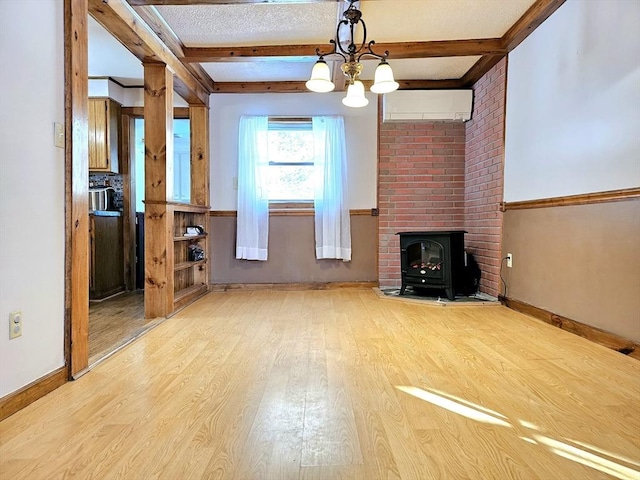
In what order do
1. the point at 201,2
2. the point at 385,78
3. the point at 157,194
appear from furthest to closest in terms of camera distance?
the point at 157,194 < the point at 201,2 < the point at 385,78

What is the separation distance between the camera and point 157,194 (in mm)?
3295

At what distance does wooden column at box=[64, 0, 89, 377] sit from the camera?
193 cm

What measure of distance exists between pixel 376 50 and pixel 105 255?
3.42m

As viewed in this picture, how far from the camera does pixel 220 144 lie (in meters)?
4.64

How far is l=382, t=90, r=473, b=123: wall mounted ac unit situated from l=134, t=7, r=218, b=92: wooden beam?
200cm

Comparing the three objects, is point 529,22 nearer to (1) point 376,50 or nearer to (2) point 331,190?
(1) point 376,50

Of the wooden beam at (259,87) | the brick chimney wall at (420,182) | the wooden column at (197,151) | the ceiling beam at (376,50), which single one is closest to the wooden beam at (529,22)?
the ceiling beam at (376,50)

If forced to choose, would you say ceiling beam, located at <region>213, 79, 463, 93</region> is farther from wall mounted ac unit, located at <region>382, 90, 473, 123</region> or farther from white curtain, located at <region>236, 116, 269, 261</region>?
white curtain, located at <region>236, 116, 269, 261</region>

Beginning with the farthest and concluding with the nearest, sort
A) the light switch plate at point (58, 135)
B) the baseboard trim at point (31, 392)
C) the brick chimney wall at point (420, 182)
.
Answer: the brick chimney wall at point (420, 182), the light switch plate at point (58, 135), the baseboard trim at point (31, 392)

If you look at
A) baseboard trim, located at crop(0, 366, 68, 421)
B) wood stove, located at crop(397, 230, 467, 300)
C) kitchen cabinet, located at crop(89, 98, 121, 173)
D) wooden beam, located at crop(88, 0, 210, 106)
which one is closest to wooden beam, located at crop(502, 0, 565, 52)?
wood stove, located at crop(397, 230, 467, 300)

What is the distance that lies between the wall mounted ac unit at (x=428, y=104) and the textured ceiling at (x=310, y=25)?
367 millimetres

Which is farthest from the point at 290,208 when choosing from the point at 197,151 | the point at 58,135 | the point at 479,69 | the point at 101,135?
the point at 58,135

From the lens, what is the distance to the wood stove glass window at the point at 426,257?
3.82m

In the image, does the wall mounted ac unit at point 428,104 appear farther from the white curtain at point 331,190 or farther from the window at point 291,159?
the window at point 291,159
